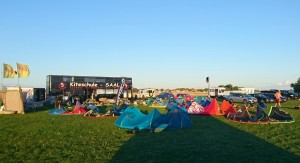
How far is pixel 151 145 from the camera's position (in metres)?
11.5

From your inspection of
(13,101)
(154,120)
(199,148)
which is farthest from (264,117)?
(13,101)

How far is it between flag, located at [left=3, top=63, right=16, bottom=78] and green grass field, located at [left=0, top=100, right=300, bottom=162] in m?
16.0

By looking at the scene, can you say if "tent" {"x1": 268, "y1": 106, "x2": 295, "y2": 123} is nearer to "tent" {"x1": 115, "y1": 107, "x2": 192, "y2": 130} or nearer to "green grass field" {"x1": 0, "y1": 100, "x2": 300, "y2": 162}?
"green grass field" {"x1": 0, "y1": 100, "x2": 300, "y2": 162}

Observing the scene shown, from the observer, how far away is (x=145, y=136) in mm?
13641

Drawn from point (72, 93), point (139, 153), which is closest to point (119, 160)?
Answer: point (139, 153)

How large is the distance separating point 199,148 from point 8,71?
25228 millimetres

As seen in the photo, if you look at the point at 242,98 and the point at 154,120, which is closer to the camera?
the point at 154,120

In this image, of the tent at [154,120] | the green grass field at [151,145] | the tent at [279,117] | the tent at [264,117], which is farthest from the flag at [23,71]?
the tent at [279,117]

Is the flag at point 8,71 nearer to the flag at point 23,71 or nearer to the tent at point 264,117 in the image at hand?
the flag at point 23,71

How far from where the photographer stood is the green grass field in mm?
9438

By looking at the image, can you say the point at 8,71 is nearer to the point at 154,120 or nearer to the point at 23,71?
the point at 23,71

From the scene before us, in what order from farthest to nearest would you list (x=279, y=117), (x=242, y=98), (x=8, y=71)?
(x=242, y=98) → (x=8, y=71) → (x=279, y=117)

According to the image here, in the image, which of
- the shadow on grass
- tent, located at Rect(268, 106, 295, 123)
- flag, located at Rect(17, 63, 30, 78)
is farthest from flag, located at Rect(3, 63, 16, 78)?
tent, located at Rect(268, 106, 295, 123)

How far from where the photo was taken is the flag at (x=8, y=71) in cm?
2981
